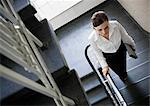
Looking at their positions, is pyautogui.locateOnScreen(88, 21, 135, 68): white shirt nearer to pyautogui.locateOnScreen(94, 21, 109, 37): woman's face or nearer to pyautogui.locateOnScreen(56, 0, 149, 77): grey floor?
pyautogui.locateOnScreen(94, 21, 109, 37): woman's face

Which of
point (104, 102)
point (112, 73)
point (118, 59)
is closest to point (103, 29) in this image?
point (118, 59)

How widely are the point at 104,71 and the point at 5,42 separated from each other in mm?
2719

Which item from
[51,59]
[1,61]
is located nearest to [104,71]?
[51,59]

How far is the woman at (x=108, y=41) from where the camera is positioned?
168 inches

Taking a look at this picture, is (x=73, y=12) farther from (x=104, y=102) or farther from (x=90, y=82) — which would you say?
(x=104, y=102)

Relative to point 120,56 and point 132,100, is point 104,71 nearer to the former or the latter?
point 120,56

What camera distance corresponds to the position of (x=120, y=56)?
5023mm

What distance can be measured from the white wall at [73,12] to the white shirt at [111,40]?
3.29 metres

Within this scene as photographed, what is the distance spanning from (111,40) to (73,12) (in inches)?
137

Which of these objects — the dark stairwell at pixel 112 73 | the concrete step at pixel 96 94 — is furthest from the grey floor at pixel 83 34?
the concrete step at pixel 96 94

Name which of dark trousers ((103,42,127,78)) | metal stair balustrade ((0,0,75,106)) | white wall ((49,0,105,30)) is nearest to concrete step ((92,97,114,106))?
dark trousers ((103,42,127,78))

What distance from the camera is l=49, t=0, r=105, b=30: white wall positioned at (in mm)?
7805

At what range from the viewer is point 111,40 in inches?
181

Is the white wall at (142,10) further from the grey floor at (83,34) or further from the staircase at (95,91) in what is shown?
the staircase at (95,91)
